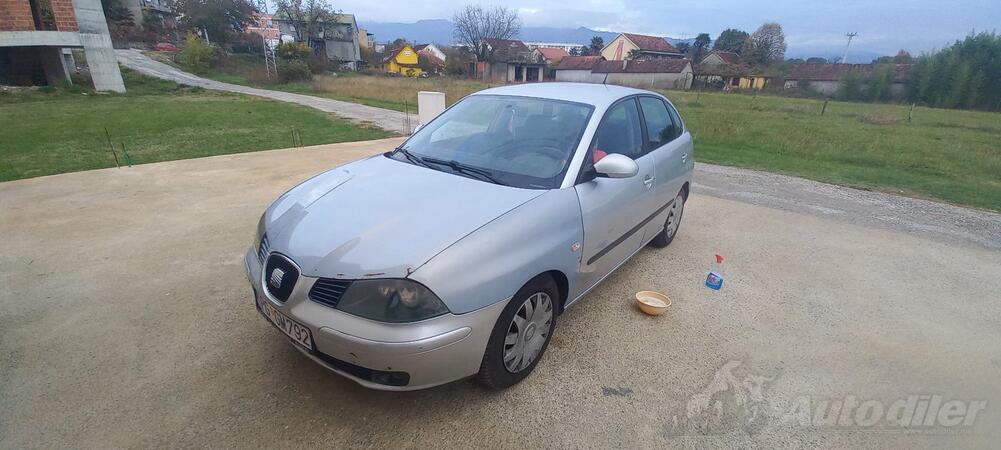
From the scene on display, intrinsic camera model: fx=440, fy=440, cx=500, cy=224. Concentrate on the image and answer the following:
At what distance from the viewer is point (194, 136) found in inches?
405

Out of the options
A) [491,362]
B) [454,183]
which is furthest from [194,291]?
[491,362]

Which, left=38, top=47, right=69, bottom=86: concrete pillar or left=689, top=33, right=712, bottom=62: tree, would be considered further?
left=689, top=33, right=712, bottom=62: tree

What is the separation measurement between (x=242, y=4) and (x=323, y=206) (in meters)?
69.0

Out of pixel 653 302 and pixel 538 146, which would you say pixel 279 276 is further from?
pixel 653 302

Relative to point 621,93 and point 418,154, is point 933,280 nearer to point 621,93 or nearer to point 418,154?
point 621,93

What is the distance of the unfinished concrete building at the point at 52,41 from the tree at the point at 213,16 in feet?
117

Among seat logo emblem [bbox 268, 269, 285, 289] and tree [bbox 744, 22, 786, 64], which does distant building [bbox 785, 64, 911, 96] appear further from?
seat logo emblem [bbox 268, 269, 285, 289]

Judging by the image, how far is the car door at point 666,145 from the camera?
3.53 metres

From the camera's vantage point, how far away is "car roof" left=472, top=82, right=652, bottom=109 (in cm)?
315

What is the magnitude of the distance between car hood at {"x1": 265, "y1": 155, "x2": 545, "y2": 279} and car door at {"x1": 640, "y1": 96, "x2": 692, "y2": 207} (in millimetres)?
1598

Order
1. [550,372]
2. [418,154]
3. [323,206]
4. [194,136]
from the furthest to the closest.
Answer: [194,136] < [418,154] < [550,372] < [323,206]

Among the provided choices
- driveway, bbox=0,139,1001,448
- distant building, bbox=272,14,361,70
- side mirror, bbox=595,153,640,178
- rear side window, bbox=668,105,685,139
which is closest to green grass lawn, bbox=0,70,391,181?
driveway, bbox=0,139,1001,448

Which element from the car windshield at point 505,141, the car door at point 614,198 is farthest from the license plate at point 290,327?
the car door at point 614,198

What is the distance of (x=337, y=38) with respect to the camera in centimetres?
5812
